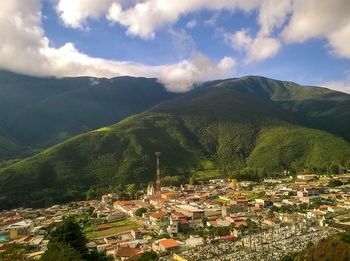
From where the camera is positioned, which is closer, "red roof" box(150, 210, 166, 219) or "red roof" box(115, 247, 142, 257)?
"red roof" box(115, 247, 142, 257)

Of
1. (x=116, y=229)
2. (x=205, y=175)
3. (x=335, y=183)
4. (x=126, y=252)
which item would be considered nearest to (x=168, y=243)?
(x=126, y=252)

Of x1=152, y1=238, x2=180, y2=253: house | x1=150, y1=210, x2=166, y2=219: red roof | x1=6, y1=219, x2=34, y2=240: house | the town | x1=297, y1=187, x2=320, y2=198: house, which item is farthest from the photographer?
x1=297, y1=187, x2=320, y2=198: house

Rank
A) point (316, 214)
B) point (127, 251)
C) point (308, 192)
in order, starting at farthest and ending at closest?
point (308, 192) → point (316, 214) → point (127, 251)

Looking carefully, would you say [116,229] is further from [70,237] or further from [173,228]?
[70,237]

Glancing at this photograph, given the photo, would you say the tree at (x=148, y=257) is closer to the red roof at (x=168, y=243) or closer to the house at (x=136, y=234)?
the red roof at (x=168, y=243)

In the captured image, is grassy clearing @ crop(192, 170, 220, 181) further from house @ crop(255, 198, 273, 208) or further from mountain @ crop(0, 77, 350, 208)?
house @ crop(255, 198, 273, 208)

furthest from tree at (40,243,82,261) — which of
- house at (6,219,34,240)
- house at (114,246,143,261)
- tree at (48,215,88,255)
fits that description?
house at (6,219,34,240)


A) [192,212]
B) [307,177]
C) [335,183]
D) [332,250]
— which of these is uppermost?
[307,177]

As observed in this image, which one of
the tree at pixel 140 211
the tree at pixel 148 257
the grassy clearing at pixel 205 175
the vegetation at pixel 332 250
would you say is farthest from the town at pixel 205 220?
the grassy clearing at pixel 205 175

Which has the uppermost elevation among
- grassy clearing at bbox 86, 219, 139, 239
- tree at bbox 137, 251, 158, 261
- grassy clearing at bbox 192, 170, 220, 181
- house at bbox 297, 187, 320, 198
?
grassy clearing at bbox 192, 170, 220, 181
